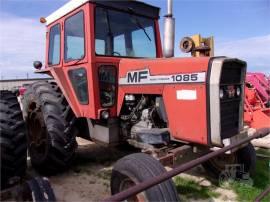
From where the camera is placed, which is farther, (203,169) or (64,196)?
(203,169)

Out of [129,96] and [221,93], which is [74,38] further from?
[221,93]

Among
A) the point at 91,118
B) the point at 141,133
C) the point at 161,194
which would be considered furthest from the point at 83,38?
the point at 161,194

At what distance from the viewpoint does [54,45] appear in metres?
5.03

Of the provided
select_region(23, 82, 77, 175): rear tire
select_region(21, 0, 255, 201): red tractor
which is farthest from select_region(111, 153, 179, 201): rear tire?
select_region(23, 82, 77, 175): rear tire

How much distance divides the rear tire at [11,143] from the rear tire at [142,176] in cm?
113

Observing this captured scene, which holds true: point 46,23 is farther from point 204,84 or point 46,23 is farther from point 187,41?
point 204,84

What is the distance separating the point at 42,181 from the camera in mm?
2926

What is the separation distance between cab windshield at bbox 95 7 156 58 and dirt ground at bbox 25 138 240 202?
1701 millimetres

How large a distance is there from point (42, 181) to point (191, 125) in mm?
1566

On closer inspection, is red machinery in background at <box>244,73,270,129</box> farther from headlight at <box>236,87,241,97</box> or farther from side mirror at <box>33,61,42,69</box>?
side mirror at <box>33,61,42,69</box>

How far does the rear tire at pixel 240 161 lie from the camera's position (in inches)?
168

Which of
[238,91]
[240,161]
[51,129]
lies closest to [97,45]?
[51,129]

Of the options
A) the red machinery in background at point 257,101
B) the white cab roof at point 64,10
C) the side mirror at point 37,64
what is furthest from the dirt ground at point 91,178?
the white cab roof at point 64,10

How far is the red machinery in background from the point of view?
6.11 m
